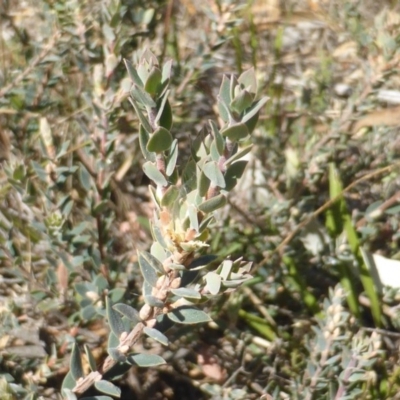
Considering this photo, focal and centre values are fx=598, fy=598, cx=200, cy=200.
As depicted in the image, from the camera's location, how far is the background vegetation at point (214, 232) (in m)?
1.38

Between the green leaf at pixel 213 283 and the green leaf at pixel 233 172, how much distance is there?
0.12m

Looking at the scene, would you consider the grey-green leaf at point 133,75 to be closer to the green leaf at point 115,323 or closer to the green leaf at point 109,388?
the green leaf at point 115,323

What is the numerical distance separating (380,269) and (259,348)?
0.44 metres

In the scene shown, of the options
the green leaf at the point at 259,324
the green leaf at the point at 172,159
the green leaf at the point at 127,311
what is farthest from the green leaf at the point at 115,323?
the green leaf at the point at 259,324

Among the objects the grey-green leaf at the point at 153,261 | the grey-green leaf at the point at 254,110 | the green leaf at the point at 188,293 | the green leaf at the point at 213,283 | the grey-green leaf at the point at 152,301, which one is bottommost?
the grey-green leaf at the point at 152,301

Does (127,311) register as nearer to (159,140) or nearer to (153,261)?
(153,261)

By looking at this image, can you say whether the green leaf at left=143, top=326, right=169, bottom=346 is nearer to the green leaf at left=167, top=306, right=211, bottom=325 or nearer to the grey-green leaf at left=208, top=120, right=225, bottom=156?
the green leaf at left=167, top=306, right=211, bottom=325

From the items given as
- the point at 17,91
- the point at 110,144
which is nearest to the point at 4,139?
the point at 17,91

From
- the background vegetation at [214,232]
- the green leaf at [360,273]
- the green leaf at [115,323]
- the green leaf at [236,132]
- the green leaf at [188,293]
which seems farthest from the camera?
the green leaf at [360,273]

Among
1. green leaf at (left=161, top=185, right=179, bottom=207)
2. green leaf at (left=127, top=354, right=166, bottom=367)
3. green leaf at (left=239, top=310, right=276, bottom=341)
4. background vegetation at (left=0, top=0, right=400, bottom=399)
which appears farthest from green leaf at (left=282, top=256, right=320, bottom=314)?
green leaf at (left=161, top=185, right=179, bottom=207)

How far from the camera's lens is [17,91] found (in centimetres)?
177

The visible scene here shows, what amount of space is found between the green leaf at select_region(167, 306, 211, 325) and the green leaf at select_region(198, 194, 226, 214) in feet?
0.64

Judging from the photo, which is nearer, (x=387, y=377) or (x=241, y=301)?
(x=387, y=377)

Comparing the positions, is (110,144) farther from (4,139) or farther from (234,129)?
(234,129)
